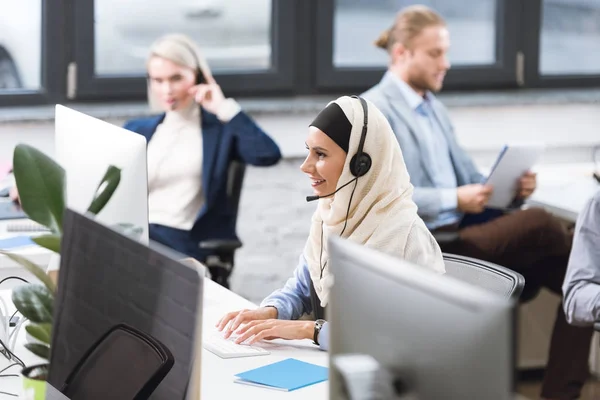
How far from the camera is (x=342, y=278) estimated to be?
129 cm

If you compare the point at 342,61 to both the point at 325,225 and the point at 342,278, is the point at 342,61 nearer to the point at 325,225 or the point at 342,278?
the point at 325,225

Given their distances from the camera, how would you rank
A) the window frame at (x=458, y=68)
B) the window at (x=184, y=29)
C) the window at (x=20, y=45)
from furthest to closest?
the window frame at (x=458, y=68) < the window at (x=184, y=29) < the window at (x=20, y=45)

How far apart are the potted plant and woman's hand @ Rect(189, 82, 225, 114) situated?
2.03 meters

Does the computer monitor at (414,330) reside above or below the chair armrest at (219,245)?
above

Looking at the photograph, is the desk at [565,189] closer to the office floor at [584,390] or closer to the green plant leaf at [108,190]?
the office floor at [584,390]

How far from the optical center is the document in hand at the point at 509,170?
366 cm

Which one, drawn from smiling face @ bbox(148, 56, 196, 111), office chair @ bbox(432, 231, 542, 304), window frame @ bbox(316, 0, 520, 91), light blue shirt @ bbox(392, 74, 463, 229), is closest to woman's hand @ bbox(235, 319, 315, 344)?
office chair @ bbox(432, 231, 542, 304)

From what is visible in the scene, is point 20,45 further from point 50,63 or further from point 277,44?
point 277,44

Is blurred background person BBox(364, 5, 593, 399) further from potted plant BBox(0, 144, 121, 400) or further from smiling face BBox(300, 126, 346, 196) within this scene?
potted plant BBox(0, 144, 121, 400)

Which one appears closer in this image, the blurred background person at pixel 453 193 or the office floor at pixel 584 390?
the blurred background person at pixel 453 193

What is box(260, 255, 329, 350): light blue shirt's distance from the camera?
2441mm

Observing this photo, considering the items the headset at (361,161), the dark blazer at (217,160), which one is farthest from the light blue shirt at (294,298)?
the dark blazer at (217,160)

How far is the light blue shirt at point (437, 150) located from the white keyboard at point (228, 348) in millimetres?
1610

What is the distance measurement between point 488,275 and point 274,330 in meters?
0.48
